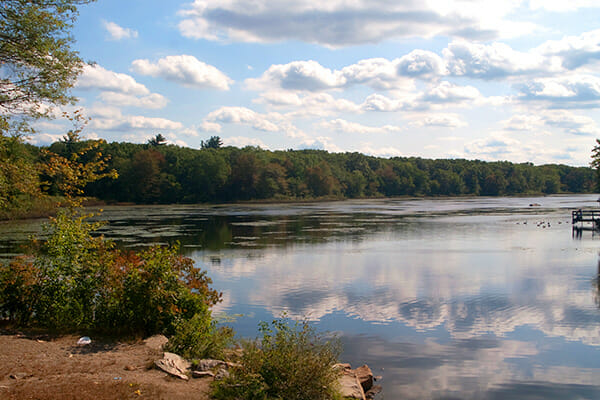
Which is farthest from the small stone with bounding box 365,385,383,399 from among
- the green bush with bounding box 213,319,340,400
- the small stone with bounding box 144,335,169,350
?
the small stone with bounding box 144,335,169,350

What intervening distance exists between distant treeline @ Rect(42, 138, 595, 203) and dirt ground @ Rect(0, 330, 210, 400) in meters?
54.1

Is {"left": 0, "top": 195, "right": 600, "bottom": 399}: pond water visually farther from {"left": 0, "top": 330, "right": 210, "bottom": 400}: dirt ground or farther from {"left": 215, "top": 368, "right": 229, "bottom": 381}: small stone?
{"left": 0, "top": 330, "right": 210, "bottom": 400}: dirt ground

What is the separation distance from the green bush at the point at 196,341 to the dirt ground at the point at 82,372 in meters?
0.33

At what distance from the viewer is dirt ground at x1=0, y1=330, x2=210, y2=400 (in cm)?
621

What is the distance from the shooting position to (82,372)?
7.07 metres

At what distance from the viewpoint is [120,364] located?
24.7 feet

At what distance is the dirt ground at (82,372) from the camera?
6.21 metres

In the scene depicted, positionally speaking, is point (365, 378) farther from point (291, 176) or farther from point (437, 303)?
point (291, 176)

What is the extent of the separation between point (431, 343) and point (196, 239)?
2231cm

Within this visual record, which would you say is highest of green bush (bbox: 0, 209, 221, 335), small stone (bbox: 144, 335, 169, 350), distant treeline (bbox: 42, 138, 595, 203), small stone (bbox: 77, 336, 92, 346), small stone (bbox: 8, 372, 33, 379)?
distant treeline (bbox: 42, 138, 595, 203)

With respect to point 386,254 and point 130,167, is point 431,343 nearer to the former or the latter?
point 386,254

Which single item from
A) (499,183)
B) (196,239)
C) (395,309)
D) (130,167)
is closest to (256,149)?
(130,167)

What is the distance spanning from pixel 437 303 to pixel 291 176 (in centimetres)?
11027

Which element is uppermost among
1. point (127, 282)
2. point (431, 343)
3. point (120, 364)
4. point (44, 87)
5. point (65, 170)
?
point (44, 87)
